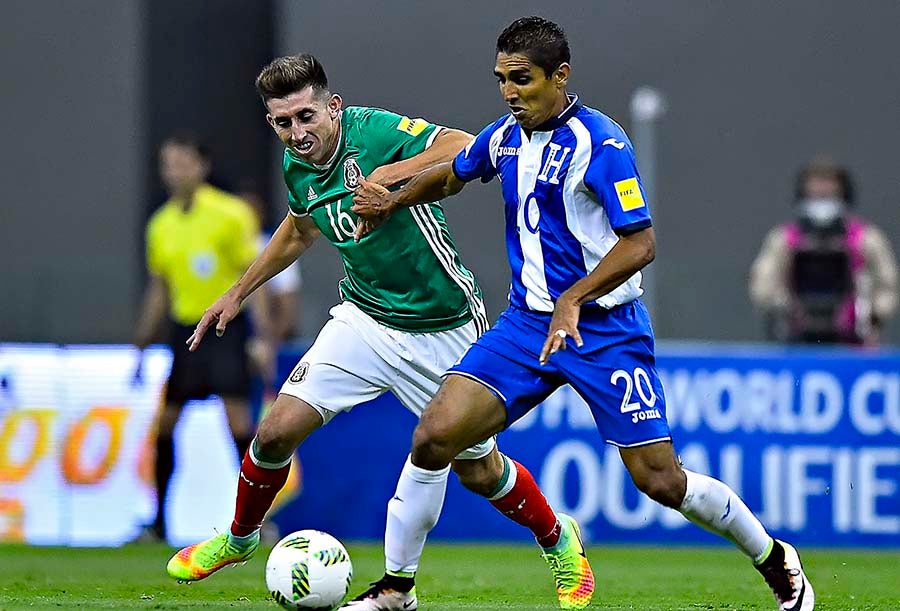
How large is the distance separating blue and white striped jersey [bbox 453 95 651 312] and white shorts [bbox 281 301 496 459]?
67 cm

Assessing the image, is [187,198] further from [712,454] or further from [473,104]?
[473,104]

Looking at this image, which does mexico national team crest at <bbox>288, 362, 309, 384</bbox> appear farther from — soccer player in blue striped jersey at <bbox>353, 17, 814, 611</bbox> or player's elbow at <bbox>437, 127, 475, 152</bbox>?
player's elbow at <bbox>437, 127, 475, 152</bbox>

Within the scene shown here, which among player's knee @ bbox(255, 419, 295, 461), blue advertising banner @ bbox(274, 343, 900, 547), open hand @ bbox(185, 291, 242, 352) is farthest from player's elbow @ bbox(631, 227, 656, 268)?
blue advertising banner @ bbox(274, 343, 900, 547)

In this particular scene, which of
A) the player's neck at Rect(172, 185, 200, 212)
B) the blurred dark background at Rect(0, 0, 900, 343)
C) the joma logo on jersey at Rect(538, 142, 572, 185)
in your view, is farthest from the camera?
the blurred dark background at Rect(0, 0, 900, 343)

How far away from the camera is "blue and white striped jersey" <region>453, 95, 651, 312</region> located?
20.3 feet

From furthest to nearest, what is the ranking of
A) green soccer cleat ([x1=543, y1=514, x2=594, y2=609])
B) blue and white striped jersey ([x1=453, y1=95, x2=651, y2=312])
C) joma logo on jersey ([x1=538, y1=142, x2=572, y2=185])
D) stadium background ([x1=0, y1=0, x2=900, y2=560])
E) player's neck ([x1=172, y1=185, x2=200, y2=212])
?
stadium background ([x1=0, y1=0, x2=900, y2=560])
player's neck ([x1=172, y1=185, x2=200, y2=212])
green soccer cleat ([x1=543, y1=514, x2=594, y2=609])
joma logo on jersey ([x1=538, y1=142, x2=572, y2=185])
blue and white striped jersey ([x1=453, y1=95, x2=651, y2=312])

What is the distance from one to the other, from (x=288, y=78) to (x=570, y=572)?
2.37m

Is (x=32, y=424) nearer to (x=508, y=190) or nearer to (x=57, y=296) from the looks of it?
(x=508, y=190)

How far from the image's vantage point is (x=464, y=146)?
686cm

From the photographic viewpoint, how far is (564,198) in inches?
248

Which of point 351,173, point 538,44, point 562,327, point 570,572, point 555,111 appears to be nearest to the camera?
point 562,327

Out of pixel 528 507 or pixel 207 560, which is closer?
pixel 207 560

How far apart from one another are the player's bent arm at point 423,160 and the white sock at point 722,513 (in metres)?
1.57

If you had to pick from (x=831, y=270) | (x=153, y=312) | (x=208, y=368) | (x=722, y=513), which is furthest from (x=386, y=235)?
(x=831, y=270)
